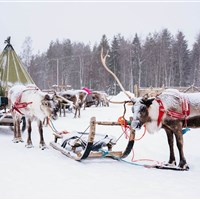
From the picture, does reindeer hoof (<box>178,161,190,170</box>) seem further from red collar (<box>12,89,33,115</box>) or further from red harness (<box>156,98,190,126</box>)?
red collar (<box>12,89,33,115</box>)

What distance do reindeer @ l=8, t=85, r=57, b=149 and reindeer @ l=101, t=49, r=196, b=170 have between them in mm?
2273

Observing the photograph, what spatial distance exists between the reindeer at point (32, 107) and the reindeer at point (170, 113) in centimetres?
227

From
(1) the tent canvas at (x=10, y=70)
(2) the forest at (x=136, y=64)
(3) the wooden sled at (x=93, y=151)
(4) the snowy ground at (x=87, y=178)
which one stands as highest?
(2) the forest at (x=136, y=64)

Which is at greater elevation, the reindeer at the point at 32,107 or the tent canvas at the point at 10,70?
the tent canvas at the point at 10,70

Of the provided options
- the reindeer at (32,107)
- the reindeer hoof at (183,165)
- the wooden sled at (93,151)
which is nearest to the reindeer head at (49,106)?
the reindeer at (32,107)

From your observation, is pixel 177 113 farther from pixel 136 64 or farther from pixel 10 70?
pixel 136 64

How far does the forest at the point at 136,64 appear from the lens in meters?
38.3

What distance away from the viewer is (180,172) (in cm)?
461

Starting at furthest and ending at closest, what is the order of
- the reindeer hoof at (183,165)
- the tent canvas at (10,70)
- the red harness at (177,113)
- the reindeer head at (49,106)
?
the tent canvas at (10,70), the reindeer head at (49,106), the red harness at (177,113), the reindeer hoof at (183,165)

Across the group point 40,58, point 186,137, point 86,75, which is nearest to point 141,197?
point 186,137

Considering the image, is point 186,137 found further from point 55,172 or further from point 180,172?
point 55,172

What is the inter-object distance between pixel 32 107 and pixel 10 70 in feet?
18.5

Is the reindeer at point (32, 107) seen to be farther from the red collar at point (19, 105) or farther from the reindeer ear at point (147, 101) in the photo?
the reindeer ear at point (147, 101)

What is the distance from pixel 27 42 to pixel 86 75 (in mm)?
10948
